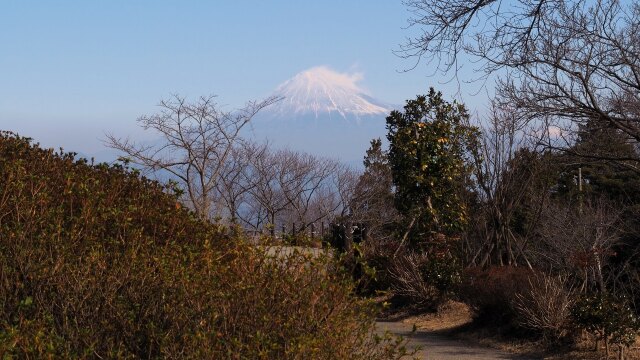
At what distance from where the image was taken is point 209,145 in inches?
1267

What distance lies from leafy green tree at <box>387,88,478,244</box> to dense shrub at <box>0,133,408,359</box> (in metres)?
11.5

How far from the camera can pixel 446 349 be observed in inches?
451

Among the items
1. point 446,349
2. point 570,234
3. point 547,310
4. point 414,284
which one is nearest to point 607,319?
point 547,310

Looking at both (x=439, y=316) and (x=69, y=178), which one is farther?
(x=439, y=316)

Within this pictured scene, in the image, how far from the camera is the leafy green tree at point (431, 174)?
18.1m

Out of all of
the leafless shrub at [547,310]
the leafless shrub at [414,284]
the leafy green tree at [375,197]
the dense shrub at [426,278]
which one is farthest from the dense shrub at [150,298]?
the leafy green tree at [375,197]

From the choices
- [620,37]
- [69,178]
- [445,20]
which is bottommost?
[69,178]

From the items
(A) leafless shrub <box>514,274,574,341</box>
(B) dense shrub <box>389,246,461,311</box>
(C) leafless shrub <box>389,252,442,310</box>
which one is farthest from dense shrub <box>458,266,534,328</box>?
(C) leafless shrub <box>389,252,442,310</box>

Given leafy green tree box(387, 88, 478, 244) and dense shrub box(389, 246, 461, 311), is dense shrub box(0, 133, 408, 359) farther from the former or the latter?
leafy green tree box(387, 88, 478, 244)

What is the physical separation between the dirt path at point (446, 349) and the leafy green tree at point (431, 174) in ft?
16.2

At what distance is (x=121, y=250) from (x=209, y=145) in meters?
25.8

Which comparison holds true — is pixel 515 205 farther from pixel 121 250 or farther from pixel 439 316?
pixel 121 250

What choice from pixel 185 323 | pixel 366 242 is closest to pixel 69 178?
pixel 185 323

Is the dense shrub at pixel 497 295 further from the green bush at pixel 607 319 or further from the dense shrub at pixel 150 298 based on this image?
the dense shrub at pixel 150 298
